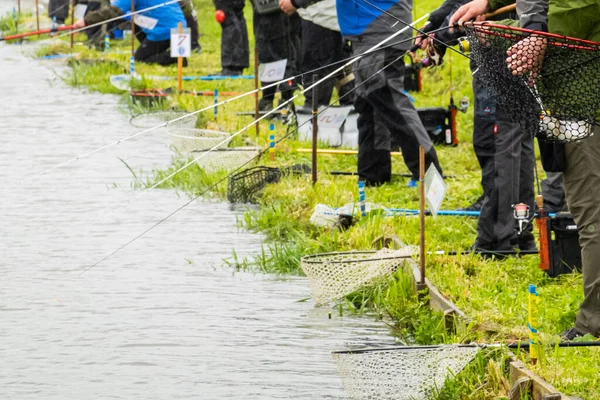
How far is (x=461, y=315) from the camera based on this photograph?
639cm

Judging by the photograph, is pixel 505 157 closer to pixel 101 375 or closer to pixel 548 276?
pixel 548 276

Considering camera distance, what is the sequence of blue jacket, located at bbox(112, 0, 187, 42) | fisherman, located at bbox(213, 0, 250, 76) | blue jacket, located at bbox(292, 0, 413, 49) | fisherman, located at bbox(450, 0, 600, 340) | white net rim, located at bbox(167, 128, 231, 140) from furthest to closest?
blue jacket, located at bbox(112, 0, 187, 42) < fisherman, located at bbox(213, 0, 250, 76) < white net rim, located at bbox(167, 128, 231, 140) < blue jacket, located at bbox(292, 0, 413, 49) < fisherman, located at bbox(450, 0, 600, 340)

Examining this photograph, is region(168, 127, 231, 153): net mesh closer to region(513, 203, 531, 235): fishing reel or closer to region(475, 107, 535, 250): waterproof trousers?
region(475, 107, 535, 250): waterproof trousers

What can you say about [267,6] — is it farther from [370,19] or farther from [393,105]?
[393,105]

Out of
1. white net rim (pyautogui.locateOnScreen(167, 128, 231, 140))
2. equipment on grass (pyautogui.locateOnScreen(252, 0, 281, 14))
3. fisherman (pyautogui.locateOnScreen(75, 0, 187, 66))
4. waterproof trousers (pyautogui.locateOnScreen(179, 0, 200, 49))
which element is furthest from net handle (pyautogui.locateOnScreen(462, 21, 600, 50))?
waterproof trousers (pyautogui.locateOnScreen(179, 0, 200, 49))

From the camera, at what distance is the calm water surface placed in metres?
6.32

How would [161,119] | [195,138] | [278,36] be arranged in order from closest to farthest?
[195,138]
[161,119]
[278,36]

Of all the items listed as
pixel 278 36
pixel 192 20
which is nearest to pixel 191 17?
pixel 192 20

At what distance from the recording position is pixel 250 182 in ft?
34.6

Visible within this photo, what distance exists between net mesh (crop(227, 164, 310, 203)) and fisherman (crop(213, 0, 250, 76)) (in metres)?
6.57

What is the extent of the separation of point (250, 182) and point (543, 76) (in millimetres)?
5076

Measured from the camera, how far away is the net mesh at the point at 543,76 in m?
5.57

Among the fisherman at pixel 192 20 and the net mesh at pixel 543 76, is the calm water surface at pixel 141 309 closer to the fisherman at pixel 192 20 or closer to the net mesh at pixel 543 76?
the net mesh at pixel 543 76

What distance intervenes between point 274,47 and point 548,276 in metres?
7.40
